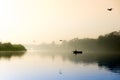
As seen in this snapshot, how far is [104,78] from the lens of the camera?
827 inches

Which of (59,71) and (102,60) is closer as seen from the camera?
(59,71)

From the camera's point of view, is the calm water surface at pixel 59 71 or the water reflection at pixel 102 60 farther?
the water reflection at pixel 102 60

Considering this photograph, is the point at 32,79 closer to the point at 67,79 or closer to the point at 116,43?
the point at 67,79

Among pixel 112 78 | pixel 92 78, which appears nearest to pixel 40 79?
pixel 92 78

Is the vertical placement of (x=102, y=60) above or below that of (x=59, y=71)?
above

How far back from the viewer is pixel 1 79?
19625mm

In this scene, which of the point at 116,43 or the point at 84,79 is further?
the point at 116,43

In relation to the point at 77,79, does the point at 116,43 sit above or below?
above

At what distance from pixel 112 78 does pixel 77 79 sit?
2.41 meters

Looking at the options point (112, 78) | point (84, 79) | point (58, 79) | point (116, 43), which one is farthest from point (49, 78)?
point (116, 43)

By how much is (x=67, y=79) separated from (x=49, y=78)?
1.31 meters

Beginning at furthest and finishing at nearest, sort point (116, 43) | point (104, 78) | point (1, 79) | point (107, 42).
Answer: point (107, 42) → point (116, 43) → point (104, 78) → point (1, 79)

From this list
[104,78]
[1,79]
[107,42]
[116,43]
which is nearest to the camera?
[1,79]

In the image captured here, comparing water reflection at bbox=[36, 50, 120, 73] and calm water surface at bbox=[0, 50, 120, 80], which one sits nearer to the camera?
calm water surface at bbox=[0, 50, 120, 80]
